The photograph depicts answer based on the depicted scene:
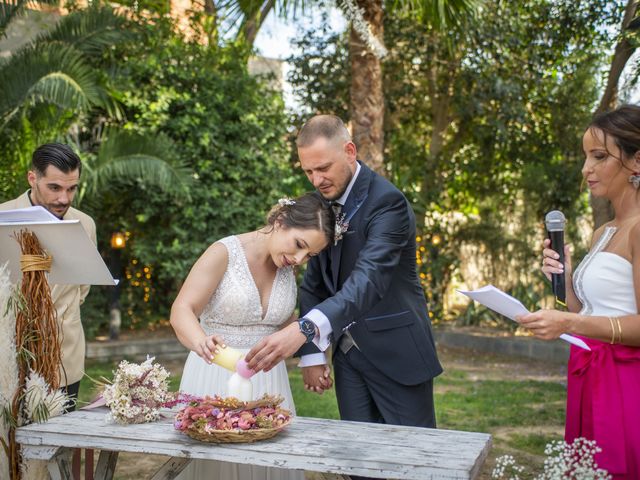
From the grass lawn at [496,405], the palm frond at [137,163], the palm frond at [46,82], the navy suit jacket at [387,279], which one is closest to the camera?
the navy suit jacket at [387,279]

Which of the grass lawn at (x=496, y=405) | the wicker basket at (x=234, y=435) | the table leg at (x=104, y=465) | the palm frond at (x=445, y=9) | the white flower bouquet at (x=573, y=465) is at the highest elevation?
the palm frond at (x=445, y=9)

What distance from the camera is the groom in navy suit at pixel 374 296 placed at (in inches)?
134

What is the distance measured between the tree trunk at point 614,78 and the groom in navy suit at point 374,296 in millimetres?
4046

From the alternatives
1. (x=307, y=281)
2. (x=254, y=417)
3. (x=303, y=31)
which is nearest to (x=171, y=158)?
(x=303, y=31)

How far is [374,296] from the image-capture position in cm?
328

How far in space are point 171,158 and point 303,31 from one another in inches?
188

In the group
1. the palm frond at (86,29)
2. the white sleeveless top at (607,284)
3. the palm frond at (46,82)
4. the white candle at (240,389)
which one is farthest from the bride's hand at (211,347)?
the palm frond at (86,29)

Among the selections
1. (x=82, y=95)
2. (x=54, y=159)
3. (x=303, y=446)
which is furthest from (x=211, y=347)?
(x=82, y=95)

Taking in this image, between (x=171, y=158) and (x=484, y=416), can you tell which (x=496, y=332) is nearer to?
(x=484, y=416)

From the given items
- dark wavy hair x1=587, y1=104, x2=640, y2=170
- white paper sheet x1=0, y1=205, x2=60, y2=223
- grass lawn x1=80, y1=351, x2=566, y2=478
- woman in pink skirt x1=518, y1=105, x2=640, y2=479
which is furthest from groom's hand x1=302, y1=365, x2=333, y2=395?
grass lawn x1=80, y1=351, x2=566, y2=478

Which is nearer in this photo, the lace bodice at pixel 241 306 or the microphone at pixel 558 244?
the microphone at pixel 558 244

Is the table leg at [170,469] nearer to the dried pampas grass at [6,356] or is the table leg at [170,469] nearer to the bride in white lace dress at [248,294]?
the bride in white lace dress at [248,294]

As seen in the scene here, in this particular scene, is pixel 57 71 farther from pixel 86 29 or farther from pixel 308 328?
pixel 308 328

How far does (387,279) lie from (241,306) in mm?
708
